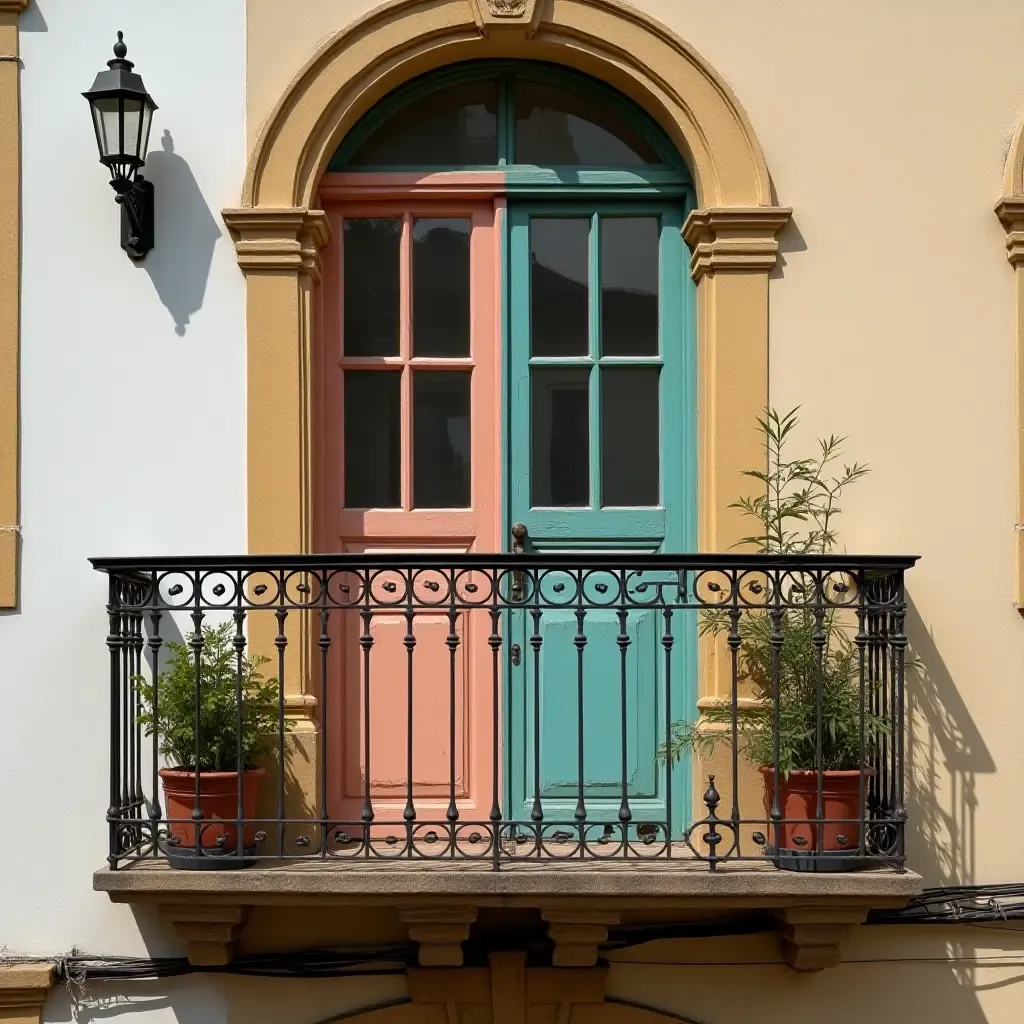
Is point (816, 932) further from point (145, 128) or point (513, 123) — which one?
point (145, 128)

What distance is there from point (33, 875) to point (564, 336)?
299 cm

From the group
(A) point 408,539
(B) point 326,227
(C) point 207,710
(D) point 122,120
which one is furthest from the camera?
(A) point 408,539

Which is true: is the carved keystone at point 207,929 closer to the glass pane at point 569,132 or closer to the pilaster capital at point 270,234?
the pilaster capital at point 270,234

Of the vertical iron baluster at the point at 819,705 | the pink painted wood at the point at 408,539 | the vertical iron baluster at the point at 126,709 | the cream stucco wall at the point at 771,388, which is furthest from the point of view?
the pink painted wood at the point at 408,539

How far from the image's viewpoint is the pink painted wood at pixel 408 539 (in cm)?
569

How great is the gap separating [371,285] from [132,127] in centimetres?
111

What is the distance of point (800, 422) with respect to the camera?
552cm

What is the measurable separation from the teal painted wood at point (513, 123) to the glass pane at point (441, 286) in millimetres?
259

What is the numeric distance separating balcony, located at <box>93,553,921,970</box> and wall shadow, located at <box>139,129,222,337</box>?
1099 mm

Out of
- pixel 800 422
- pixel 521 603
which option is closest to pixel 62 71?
pixel 521 603

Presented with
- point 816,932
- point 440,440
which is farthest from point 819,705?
point 440,440

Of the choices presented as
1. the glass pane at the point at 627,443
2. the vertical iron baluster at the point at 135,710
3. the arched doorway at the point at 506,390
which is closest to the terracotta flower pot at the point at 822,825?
the arched doorway at the point at 506,390

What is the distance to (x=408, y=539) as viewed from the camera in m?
5.77

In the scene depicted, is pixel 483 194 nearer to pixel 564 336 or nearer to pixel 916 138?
pixel 564 336
